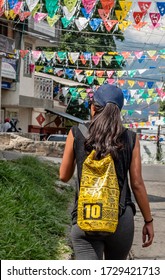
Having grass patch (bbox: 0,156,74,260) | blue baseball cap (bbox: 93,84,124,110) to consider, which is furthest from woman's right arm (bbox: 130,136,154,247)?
grass patch (bbox: 0,156,74,260)

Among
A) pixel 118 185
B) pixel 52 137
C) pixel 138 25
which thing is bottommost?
pixel 52 137

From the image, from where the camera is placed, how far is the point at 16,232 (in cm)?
605

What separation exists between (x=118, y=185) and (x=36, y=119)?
128 feet

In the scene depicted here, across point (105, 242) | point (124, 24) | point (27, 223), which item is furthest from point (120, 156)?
point (124, 24)

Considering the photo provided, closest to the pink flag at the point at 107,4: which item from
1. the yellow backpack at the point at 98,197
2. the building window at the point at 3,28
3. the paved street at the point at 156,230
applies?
the paved street at the point at 156,230

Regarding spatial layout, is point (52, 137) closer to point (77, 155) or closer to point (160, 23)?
point (160, 23)

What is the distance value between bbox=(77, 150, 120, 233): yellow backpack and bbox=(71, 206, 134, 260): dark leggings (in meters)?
0.10

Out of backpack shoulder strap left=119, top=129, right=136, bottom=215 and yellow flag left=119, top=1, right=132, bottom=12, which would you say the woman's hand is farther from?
yellow flag left=119, top=1, right=132, bottom=12

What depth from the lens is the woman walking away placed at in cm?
414

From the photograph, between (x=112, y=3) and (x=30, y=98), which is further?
(x=30, y=98)

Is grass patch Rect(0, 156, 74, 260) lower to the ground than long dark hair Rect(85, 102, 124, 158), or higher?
lower

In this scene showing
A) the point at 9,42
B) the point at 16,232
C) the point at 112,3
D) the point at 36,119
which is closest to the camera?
the point at 16,232
